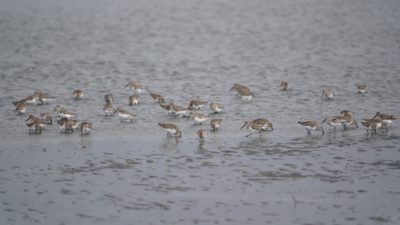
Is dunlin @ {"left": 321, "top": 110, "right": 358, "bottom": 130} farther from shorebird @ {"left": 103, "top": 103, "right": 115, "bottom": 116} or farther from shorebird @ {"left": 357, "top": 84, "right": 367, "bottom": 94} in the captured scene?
shorebird @ {"left": 103, "top": 103, "right": 115, "bottom": 116}

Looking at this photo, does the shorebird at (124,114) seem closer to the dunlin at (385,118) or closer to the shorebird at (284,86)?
the shorebird at (284,86)

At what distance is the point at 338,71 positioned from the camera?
25984mm

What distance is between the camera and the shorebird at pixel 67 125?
54.8ft

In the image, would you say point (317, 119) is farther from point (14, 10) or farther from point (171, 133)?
point (14, 10)

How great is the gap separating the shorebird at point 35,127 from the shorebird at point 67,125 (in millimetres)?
452

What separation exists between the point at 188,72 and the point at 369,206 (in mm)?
14931

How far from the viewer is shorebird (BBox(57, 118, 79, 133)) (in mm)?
16691

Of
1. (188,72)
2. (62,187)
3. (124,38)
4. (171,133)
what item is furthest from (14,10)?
(62,187)

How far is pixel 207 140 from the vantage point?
1634 cm

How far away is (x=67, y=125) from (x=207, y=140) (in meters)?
3.31

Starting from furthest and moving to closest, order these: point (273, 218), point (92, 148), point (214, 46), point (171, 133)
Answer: point (214, 46) < point (171, 133) < point (92, 148) < point (273, 218)

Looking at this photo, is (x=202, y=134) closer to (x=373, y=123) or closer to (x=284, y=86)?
(x=373, y=123)

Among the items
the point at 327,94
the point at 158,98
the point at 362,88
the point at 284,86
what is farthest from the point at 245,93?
the point at 362,88

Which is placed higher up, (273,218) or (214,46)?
(214,46)
